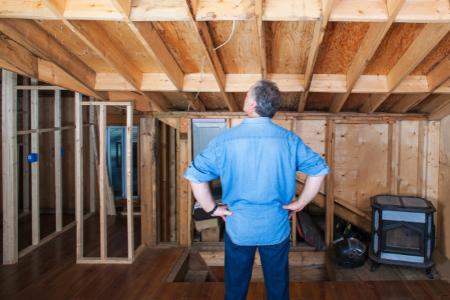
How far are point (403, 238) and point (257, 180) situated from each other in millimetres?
2704

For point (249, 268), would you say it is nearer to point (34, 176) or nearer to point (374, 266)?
point (374, 266)

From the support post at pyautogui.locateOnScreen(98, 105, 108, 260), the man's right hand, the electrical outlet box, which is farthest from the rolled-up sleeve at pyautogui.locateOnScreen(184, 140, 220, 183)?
the electrical outlet box

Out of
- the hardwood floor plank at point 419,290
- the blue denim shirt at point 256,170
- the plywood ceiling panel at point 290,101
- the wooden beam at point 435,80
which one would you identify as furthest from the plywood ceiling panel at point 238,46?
the hardwood floor plank at point 419,290

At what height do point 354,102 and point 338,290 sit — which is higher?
point 354,102

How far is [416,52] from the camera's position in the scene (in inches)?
87.9

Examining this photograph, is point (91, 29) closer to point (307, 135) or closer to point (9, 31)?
point (9, 31)

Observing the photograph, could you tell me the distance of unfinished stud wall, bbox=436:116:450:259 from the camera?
3.37 metres

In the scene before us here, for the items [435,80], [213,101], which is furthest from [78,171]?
[435,80]

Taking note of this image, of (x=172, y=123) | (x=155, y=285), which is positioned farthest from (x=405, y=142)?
(x=155, y=285)

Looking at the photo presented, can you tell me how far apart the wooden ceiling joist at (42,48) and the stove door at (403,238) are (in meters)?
3.57

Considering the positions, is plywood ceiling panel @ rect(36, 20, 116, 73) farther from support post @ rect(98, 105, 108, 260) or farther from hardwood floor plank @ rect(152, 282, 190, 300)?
hardwood floor plank @ rect(152, 282, 190, 300)

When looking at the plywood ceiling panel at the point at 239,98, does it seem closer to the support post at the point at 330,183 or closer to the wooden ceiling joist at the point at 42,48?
the support post at the point at 330,183

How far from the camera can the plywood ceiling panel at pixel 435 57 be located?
7.59ft

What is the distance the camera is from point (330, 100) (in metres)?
3.66
